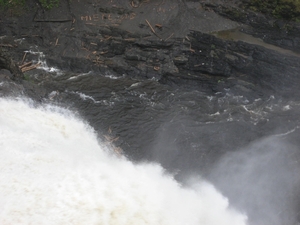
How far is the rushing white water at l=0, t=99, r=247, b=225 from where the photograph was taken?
702 cm

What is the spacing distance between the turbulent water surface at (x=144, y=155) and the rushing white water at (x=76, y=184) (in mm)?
26

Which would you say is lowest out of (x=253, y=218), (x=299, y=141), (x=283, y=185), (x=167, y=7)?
(x=253, y=218)

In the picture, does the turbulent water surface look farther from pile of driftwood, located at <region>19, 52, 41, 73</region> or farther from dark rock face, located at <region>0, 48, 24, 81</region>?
dark rock face, located at <region>0, 48, 24, 81</region>

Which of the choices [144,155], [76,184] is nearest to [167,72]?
[144,155]

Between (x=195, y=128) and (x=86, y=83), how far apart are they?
13.4 feet

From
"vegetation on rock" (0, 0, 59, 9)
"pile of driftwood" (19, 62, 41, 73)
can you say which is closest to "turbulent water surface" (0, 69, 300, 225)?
"pile of driftwood" (19, 62, 41, 73)

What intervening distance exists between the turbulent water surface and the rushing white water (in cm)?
3

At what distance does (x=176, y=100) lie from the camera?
1113cm

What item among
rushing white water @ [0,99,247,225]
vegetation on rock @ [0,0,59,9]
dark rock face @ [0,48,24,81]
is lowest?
rushing white water @ [0,99,247,225]

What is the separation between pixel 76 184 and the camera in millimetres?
7711

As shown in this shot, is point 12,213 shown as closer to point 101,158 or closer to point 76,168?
point 76,168

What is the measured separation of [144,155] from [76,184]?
8.05ft

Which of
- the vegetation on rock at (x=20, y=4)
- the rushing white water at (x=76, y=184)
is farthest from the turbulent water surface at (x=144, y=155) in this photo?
the vegetation on rock at (x=20, y=4)

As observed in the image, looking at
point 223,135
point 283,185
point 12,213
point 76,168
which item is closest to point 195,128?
point 223,135
